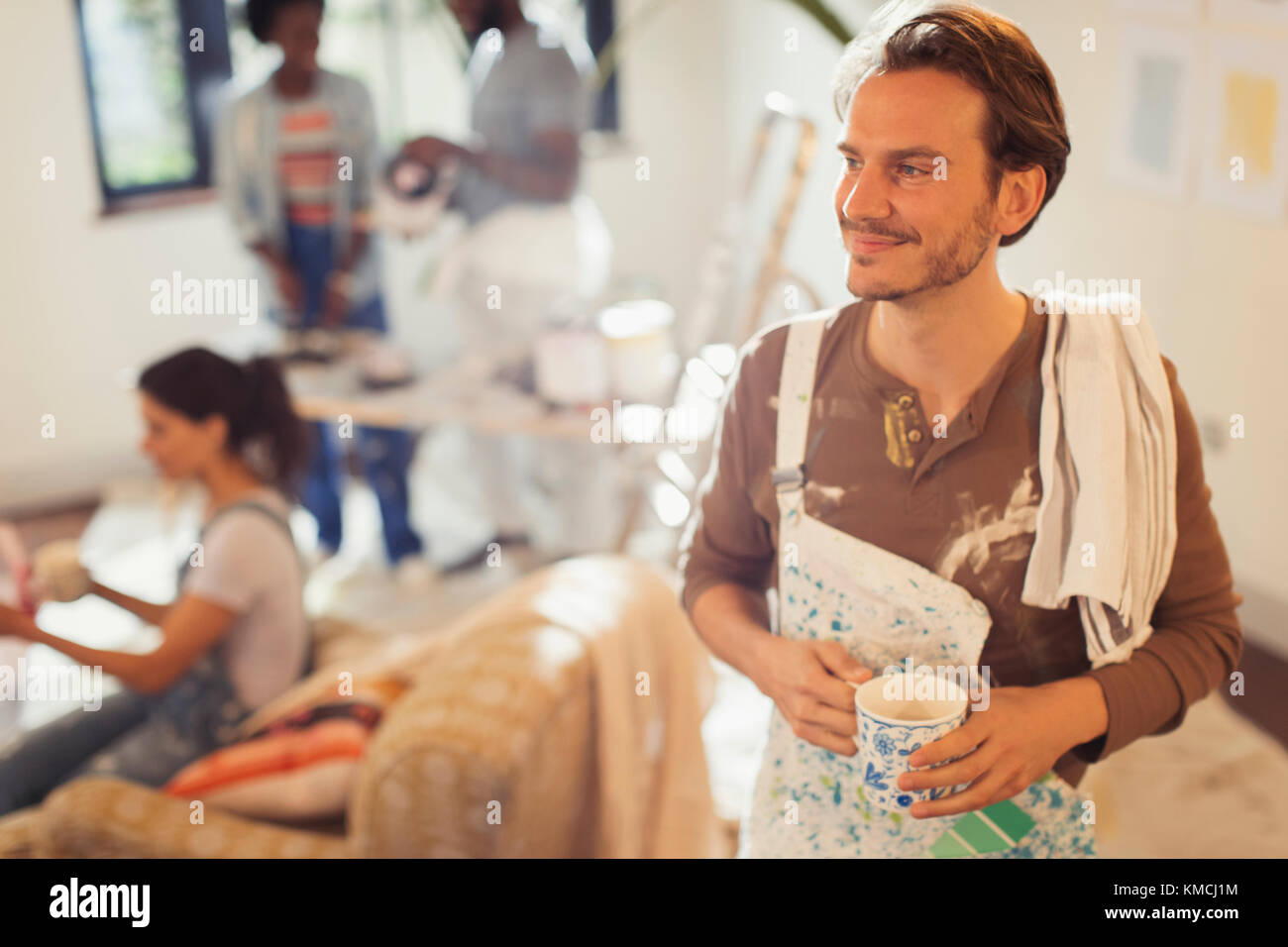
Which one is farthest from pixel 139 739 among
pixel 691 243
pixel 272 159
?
pixel 691 243

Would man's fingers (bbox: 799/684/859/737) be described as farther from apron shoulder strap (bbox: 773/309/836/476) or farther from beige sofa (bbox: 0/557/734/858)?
beige sofa (bbox: 0/557/734/858)

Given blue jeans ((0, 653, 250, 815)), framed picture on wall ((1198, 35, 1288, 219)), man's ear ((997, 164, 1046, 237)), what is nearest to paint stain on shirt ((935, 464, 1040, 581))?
man's ear ((997, 164, 1046, 237))

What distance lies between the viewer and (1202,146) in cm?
267

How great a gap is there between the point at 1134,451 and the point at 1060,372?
9 cm

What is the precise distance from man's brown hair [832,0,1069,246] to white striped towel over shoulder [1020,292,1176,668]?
0.16 meters

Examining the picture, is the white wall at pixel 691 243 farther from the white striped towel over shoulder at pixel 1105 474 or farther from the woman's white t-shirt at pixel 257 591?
the woman's white t-shirt at pixel 257 591

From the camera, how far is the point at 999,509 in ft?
3.39

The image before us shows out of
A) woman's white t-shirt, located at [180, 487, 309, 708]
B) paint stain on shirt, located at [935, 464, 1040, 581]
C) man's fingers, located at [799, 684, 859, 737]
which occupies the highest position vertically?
paint stain on shirt, located at [935, 464, 1040, 581]

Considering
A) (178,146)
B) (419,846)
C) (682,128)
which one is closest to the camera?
(419,846)

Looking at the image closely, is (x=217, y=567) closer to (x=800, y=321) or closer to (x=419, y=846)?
(x=419, y=846)

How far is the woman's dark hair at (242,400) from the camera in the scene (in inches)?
80.3

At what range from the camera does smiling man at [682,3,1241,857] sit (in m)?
0.93

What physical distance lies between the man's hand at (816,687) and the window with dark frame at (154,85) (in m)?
4.02
